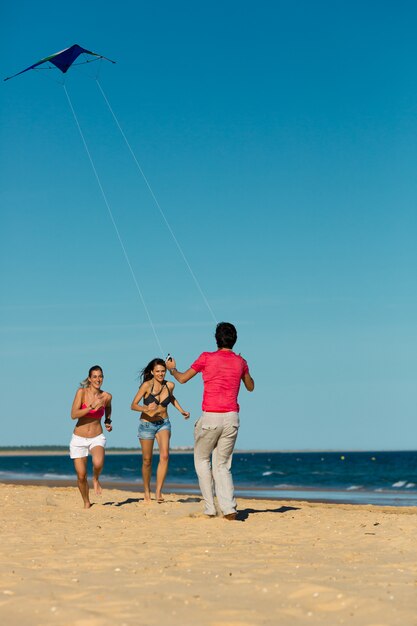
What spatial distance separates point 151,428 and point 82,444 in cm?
98

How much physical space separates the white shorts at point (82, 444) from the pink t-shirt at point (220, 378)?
2298 mm

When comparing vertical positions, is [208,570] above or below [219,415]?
below

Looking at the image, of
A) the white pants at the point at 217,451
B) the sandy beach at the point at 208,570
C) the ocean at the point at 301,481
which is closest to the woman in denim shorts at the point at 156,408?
the sandy beach at the point at 208,570

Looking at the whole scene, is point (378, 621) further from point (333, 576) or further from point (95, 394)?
point (95, 394)

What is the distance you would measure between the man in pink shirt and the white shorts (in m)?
2.12

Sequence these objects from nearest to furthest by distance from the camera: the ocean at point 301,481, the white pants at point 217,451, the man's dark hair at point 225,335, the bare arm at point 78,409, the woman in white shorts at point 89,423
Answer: the white pants at point 217,451
the man's dark hair at point 225,335
the bare arm at point 78,409
the woman in white shorts at point 89,423
the ocean at point 301,481

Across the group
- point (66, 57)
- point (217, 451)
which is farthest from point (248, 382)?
Answer: point (66, 57)

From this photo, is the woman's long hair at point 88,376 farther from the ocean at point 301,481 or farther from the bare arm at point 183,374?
the ocean at point 301,481

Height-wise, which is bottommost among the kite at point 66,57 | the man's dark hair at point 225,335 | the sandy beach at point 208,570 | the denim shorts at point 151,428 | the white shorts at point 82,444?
the sandy beach at point 208,570

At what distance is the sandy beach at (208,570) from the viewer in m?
4.43

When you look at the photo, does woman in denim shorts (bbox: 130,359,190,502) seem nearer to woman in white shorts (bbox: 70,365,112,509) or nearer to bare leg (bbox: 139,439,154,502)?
bare leg (bbox: 139,439,154,502)

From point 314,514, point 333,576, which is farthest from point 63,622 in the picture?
point 314,514

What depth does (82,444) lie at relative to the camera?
1050 centimetres

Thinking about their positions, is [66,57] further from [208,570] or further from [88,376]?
[208,570]
